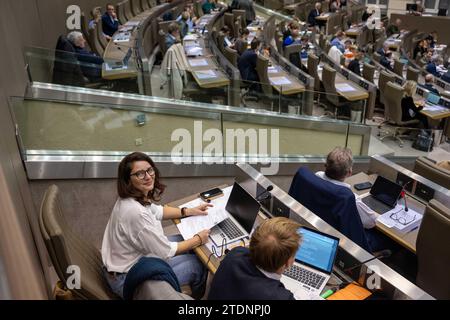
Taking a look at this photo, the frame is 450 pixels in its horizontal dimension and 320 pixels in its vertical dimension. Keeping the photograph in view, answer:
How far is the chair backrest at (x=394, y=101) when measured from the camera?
655 centimetres

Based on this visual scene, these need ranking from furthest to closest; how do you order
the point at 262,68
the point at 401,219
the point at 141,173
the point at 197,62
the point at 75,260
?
1. the point at 197,62
2. the point at 262,68
3. the point at 401,219
4. the point at 141,173
5. the point at 75,260

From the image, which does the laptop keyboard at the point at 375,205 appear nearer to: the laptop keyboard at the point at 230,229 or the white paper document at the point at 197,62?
the laptop keyboard at the point at 230,229

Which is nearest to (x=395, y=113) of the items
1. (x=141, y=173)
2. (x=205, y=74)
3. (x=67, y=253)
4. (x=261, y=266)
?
(x=205, y=74)

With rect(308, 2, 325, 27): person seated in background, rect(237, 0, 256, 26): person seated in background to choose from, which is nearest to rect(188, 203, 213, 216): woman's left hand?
rect(237, 0, 256, 26): person seated in background

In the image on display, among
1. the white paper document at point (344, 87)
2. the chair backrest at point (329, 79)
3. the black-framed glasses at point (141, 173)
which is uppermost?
the black-framed glasses at point (141, 173)

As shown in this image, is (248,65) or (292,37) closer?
(248,65)

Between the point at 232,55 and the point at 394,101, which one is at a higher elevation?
the point at 232,55

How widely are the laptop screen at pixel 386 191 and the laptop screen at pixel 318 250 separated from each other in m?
1.22

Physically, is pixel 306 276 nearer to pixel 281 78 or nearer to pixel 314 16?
pixel 281 78

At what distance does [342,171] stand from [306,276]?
956mm

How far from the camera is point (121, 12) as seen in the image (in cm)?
986

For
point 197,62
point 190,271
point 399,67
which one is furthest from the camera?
point 399,67

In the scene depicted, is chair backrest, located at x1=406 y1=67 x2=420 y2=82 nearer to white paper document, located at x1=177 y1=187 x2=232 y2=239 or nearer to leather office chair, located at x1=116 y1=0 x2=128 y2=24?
leather office chair, located at x1=116 y1=0 x2=128 y2=24

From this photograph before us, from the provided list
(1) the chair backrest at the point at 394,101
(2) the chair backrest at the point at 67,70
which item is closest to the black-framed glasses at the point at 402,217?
(2) the chair backrest at the point at 67,70
